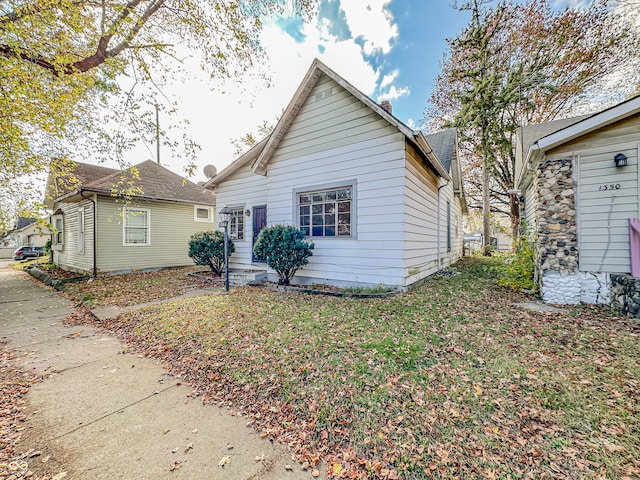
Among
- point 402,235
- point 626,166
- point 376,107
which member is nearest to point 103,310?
point 402,235

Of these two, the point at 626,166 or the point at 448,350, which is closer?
the point at 448,350

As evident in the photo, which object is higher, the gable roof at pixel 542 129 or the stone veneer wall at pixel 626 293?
the gable roof at pixel 542 129

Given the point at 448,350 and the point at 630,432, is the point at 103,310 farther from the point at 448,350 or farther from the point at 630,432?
the point at 630,432

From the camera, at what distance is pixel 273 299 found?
636 centimetres

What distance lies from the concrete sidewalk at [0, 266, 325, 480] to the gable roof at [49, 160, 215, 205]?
8.86 meters

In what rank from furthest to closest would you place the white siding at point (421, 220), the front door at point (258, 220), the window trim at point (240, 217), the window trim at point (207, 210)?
1. the window trim at point (207, 210)
2. the window trim at point (240, 217)
3. the front door at point (258, 220)
4. the white siding at point (421, 220)

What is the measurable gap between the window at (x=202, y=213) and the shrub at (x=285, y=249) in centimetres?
812

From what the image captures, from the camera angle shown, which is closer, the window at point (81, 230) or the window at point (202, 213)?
the window at point (81, 230)

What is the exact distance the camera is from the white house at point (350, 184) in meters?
6.33

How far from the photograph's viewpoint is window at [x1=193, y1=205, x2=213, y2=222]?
1379 cm

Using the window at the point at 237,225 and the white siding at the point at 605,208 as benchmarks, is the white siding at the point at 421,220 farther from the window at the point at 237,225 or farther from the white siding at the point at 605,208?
the window at the point at 237,225

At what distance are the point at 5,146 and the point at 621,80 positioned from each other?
24.3 meters

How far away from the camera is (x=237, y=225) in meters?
10.7

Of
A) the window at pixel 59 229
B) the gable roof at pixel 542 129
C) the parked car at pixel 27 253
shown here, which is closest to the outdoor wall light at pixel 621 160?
the gable roof at pixel 542 129
